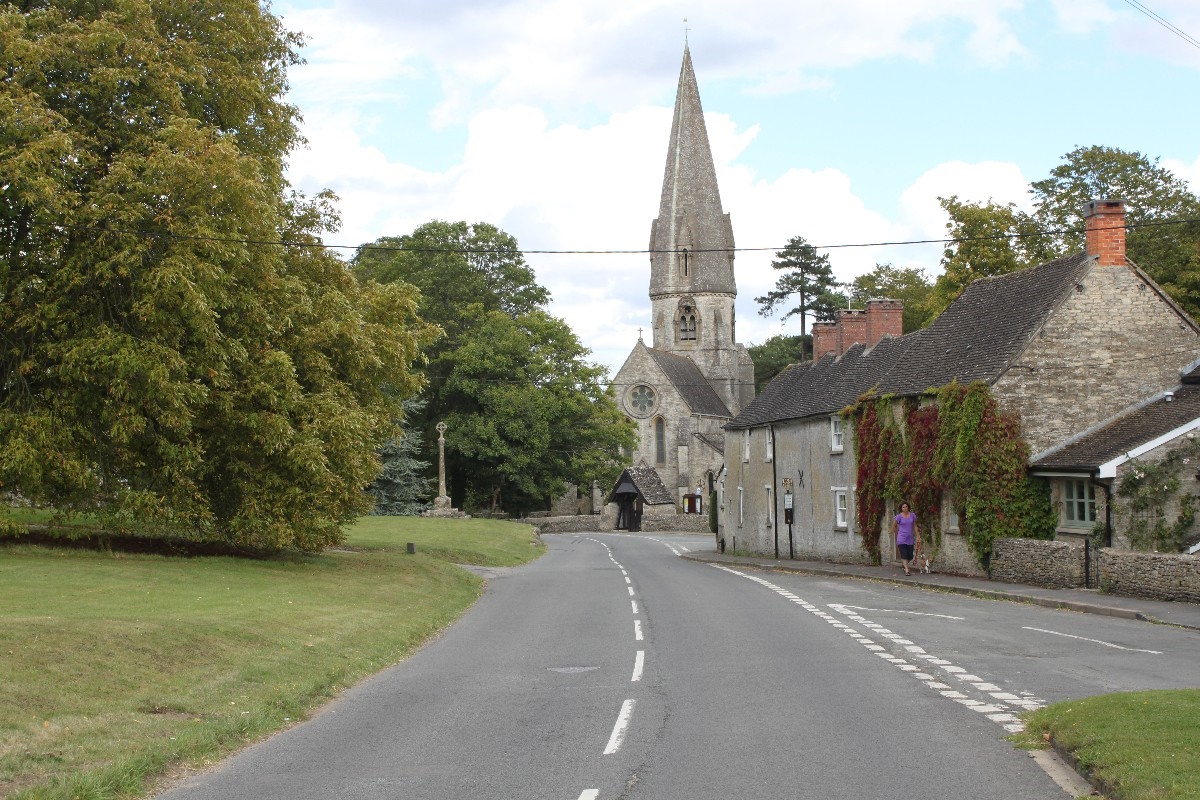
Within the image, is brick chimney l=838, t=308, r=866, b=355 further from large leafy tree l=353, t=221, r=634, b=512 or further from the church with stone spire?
the church with stone spire

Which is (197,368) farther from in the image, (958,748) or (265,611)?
(958,748)

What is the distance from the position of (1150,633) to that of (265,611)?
13.5 meters

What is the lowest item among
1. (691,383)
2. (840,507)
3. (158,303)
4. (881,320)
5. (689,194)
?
(840,507)

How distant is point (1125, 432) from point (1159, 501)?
3723 millimetres

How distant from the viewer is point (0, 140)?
74.0 ft

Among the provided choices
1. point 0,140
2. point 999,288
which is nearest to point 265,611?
point 0,140

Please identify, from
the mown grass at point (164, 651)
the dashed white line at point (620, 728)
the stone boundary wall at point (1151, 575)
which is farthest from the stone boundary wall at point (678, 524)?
the dashed white line at point (620, 728)

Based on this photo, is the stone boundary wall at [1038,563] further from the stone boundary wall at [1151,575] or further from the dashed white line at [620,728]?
the dashed white line at [620,728]

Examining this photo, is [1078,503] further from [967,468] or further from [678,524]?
[678,524]

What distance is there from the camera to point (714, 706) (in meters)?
11.7

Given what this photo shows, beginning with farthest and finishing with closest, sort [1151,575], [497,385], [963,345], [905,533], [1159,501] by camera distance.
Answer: [497,385] → [963,345] → [905,533] → [1159,501] → [1151,575]

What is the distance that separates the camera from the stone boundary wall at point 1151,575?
2084cm

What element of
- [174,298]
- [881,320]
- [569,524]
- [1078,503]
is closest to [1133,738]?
[174,298]

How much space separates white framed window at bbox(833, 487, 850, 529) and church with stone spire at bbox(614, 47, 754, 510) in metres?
54.6
